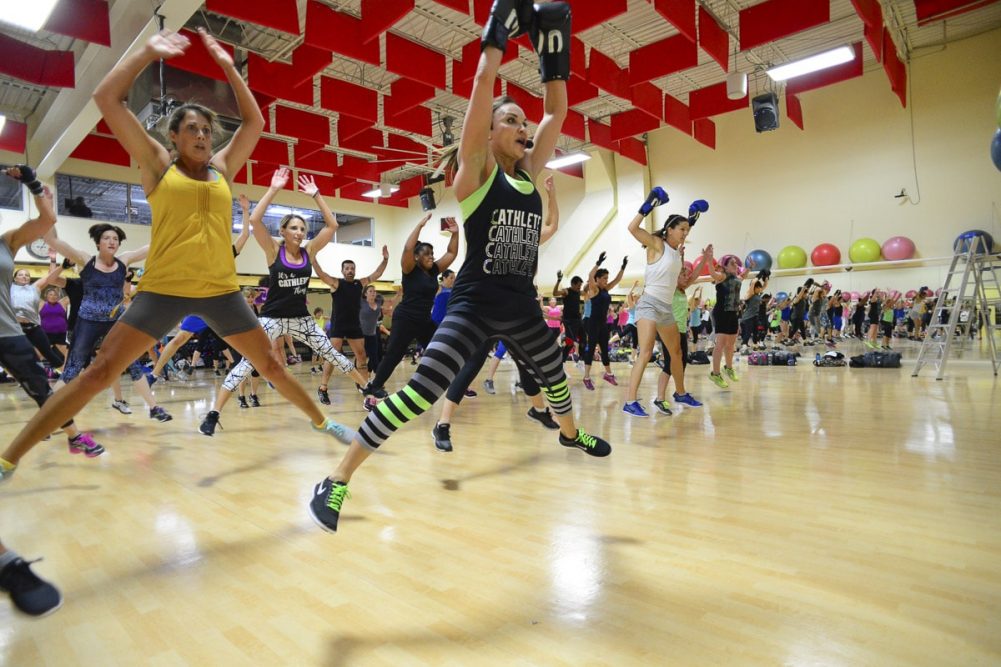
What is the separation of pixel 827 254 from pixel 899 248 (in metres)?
1.37

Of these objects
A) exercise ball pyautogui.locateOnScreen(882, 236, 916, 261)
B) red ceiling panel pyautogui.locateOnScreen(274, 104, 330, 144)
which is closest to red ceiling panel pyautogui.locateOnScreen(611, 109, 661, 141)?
exercise ball pyautogui.locateOnScreen(882, 236, 916, 261)

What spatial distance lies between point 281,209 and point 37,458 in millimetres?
14991

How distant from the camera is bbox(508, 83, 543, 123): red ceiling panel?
10461 millimetres

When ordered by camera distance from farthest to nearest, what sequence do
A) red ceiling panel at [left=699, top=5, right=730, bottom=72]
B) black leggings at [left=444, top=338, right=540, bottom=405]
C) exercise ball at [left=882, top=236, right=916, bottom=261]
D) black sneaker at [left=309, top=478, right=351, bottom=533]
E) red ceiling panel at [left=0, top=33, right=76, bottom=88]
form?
exercise ball at [left=882, top=236, right=916, bottom=261] → red ceiling panel at [left=699, top=5, right=730, bottom=72] → red ceiling panel at [left=0, top=33, right=76, bottom=88] → black leggings at [left=444, top=338, right=540, bottom=405] → black sneaker at [left=309, top=478, right=351, bottom=533]

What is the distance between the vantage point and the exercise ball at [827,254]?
524 inches

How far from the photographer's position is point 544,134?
2.22 metres

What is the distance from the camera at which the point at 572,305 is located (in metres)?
7.73

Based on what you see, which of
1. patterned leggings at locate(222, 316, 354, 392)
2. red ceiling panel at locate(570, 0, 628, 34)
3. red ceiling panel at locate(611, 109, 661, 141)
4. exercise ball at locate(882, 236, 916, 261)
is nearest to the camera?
patterned leggings at locate(222, 316, 354, 392)

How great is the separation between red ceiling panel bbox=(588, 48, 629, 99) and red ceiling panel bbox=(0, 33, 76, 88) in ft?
24.9

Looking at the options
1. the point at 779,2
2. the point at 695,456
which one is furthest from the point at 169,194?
the point at 779,2

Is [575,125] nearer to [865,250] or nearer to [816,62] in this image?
[816,62]

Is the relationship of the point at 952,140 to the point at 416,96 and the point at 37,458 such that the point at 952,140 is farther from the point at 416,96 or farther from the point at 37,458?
the point at 37,458

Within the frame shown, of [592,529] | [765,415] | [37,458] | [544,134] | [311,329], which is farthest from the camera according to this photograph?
[765,415]

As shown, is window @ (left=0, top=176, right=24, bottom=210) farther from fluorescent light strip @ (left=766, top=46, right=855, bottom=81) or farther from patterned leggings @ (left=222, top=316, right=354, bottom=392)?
fluorescent light strip @ (left=766, top=46, right=855, bottom=81)
